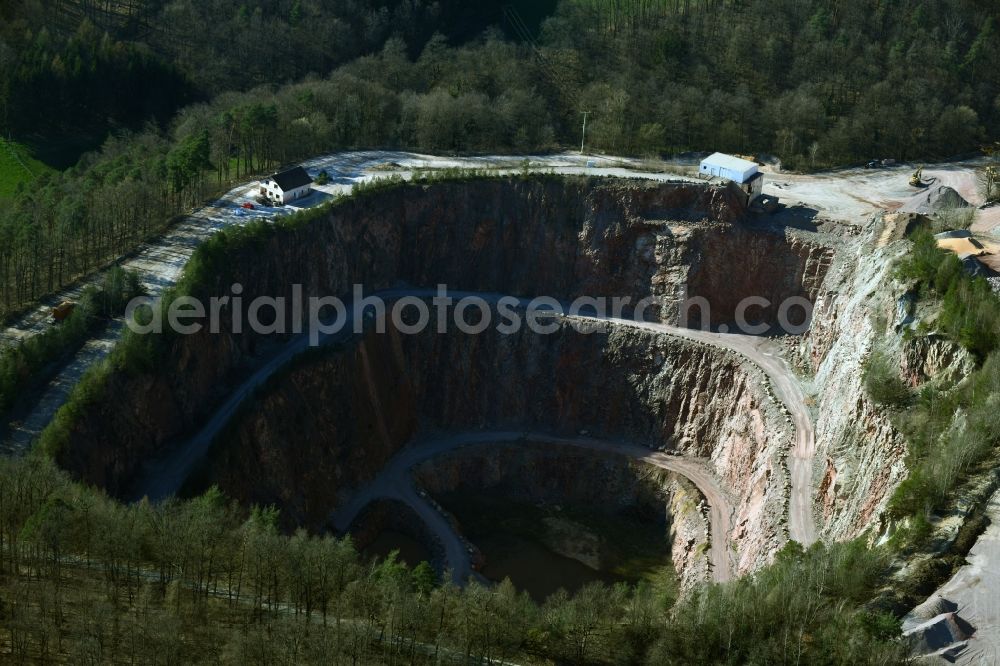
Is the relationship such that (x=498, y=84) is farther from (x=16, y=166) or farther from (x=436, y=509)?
(x=436, y=509)

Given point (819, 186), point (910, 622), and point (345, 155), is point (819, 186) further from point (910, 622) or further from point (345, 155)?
point (910, 622)

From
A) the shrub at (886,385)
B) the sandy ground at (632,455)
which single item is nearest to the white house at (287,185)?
the sandy ground at (632,455)

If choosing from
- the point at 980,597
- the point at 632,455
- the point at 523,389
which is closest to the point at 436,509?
the point at 523,389

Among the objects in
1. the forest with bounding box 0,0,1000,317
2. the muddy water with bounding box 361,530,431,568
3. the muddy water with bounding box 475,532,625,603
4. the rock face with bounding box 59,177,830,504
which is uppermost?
the forest with bounding box 0,0,1000,317

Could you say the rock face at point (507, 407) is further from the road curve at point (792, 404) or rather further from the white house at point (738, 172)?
the white house at point (738, 172)

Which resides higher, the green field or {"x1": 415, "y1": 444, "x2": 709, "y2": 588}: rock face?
the green field

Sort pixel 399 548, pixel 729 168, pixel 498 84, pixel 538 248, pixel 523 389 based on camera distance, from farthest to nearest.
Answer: pixel 498 84 < pixel 538 248 < pixel 729 168 < pixel 523 389 < pixel 399 548

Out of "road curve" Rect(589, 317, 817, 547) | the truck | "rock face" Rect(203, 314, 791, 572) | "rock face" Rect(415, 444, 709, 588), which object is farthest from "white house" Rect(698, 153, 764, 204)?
the truck

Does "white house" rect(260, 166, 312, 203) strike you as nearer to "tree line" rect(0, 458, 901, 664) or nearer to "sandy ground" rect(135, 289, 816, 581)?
"sandy ground" rect(135, 289, 816, 581)
